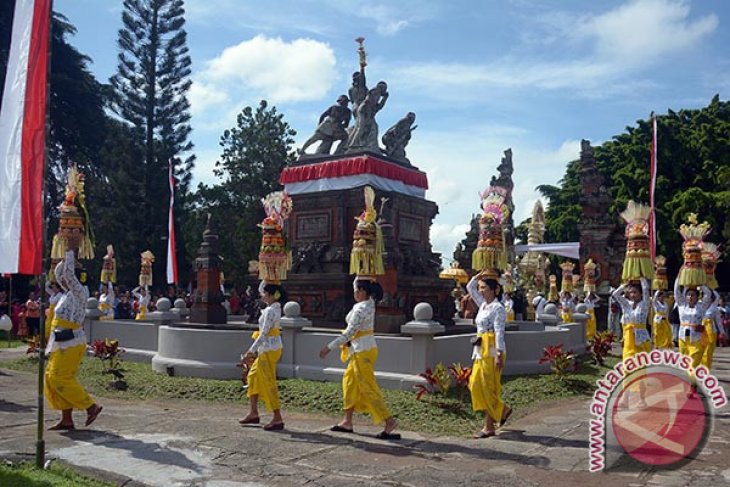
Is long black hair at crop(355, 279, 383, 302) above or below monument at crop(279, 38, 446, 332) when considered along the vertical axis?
below

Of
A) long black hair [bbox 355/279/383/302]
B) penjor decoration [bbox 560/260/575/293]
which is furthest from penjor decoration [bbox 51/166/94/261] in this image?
penjor decoration [bbox 560/260/575/293]

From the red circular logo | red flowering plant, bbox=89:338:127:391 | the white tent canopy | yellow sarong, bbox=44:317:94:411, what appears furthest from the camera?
the white tent canopy

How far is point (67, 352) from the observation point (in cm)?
791

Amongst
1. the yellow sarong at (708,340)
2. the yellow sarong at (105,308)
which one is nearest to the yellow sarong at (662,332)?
the yellow sarong at (708,340)

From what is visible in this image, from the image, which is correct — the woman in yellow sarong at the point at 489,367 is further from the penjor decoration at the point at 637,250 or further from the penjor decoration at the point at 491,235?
the penjor decoration at the point at 637,250

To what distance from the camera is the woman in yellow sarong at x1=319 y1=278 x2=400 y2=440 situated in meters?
7.66

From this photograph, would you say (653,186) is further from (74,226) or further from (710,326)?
(74,226)

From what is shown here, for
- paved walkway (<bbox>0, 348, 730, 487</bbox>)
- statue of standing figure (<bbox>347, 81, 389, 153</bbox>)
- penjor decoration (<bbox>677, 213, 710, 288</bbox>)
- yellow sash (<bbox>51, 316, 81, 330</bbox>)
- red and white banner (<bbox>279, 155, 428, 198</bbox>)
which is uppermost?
statue of standing figure (<bbox>347, 81, 389, 153</bbox>)

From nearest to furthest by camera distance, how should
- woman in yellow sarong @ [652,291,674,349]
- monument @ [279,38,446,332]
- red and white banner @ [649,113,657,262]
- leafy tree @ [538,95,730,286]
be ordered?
woman in yellow sarong @ [652,291,674,349] < monument @ [279,38,446,332] < red and white banner @ [649,113,657,262] < leafy tree @ [538,95,730,286]

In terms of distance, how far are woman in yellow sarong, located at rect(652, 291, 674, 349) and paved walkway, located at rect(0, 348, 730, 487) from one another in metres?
3.32

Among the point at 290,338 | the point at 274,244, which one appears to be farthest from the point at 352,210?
the point at 290,338

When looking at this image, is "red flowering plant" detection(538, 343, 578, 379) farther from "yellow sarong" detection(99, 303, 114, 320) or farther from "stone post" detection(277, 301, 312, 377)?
"yellow sarong" detection(99, 303, 114, 320)

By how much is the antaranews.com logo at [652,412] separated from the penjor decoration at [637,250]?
120cm

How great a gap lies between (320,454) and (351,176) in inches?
399
